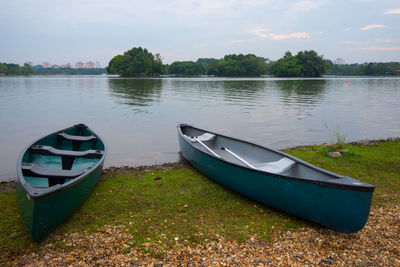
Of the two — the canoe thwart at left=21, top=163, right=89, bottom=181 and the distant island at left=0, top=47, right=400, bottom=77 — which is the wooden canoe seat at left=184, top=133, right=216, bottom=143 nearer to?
the canoe thwart at left=21, top=163, right=89, bottom=181

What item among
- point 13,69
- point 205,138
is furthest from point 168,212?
point 13,69

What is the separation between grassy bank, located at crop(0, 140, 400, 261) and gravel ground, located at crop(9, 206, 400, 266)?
97mm

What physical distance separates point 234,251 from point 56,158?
5.80 meters

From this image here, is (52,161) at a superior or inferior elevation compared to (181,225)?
superior

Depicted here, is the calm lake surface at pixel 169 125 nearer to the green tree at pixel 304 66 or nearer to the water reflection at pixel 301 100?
the water reflection at pixel 301 100

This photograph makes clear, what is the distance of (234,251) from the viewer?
4.74 m

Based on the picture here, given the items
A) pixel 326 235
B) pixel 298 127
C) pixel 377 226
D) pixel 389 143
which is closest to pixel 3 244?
pixel 326 235

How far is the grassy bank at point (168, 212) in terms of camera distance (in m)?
5.14

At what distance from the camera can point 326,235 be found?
5.27m

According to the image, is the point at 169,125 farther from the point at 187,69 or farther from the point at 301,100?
the point at 187,69

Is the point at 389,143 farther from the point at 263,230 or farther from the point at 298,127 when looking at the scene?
the point at 263,230

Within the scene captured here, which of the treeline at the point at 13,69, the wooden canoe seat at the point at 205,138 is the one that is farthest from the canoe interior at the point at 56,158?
the treeline at the point at 13,69

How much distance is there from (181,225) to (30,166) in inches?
136

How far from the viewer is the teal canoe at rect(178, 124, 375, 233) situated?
482 cm
